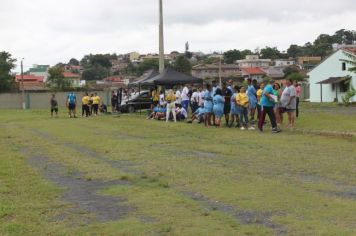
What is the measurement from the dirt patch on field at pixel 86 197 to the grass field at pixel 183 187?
2 cm

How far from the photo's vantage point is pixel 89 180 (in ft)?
34.4

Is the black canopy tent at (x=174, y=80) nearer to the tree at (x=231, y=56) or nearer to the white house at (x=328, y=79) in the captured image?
the white house at (x=328, y=79)

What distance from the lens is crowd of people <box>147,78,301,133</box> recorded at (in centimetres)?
1934

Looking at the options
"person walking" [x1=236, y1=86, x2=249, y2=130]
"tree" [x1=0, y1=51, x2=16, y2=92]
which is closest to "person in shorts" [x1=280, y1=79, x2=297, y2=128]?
"person walking" [x1=236, y1=86, x2=249, y2=130]

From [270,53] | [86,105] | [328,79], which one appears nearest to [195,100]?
[86,105]

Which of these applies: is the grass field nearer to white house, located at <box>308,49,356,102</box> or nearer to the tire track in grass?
the tire track in grass

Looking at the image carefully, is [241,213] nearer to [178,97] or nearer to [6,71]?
[178,97]

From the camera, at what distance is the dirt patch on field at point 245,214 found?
671 centimetres

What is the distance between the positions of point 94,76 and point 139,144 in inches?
5389

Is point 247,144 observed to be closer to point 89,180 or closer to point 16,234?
point 89,180

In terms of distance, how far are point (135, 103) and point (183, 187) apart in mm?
28545

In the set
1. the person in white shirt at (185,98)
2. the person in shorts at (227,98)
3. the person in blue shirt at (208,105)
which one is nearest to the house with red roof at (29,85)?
the person in white shirt at (185,98)

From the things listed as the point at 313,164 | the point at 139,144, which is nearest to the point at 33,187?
the point at 313,164

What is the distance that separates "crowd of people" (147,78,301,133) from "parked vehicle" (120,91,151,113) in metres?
10.7
